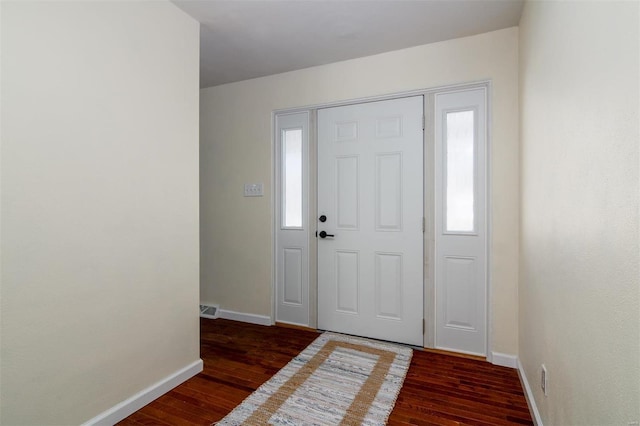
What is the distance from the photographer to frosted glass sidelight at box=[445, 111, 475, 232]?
8.27ft

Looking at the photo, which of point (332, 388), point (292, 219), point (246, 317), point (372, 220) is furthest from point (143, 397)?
point (372, 220)

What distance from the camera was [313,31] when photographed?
7.89 ft

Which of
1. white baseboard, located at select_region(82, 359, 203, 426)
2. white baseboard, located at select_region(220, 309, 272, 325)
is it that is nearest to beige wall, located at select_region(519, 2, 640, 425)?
white baseboard, located at select_region(82, 359, 203, 426)

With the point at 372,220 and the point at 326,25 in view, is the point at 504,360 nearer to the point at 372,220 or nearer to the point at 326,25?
the point at 372,220

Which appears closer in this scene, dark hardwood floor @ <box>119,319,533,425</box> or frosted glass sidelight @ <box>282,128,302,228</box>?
dark hardwood floor @ <box>119,319,533,425</box>

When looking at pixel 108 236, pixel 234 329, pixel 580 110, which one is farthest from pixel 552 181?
pixel 234 329

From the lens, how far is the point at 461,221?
2.56 meters

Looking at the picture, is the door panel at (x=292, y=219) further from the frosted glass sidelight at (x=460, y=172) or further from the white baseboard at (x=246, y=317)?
the frosted glass sidelight at (x=460, y=172)

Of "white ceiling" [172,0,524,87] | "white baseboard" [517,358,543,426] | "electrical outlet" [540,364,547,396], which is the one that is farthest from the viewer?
"white ceiling" [172,0,524,87]

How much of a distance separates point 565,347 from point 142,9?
2.65 meters

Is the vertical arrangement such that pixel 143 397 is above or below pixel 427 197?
below

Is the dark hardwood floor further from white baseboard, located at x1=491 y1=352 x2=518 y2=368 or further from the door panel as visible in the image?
the door panel

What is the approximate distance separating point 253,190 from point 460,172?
6.30ft

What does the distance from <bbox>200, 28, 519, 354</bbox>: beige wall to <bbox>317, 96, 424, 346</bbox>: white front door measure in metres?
0.26
